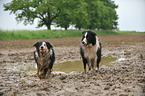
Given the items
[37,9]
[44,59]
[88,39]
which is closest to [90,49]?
[88,39]

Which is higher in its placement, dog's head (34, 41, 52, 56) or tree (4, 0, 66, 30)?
tree (4, 0, 66, 30)

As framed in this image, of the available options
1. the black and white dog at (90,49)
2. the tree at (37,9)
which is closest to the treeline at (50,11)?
the tree at (37,9)

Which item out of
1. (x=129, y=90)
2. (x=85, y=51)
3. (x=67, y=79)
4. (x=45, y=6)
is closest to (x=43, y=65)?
(x=67, y=79)

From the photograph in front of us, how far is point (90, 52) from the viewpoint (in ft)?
23.2

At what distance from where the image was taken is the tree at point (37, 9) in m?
37.9

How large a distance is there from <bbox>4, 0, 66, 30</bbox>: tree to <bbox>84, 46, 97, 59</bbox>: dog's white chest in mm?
31324

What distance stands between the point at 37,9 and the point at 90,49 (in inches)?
1253

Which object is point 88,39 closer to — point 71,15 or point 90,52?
point 90,52

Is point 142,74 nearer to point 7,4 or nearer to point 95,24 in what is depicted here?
point 7,4

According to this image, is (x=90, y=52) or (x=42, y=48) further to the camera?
(x=90, y=52)

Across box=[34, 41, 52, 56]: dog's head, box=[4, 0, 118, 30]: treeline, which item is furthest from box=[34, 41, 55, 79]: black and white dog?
box=[4, 0, 118, 30]: treeline

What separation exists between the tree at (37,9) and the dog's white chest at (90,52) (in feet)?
103

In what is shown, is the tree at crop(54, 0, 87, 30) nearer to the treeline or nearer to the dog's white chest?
the treeline

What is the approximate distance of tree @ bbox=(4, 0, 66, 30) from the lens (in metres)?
37.9
